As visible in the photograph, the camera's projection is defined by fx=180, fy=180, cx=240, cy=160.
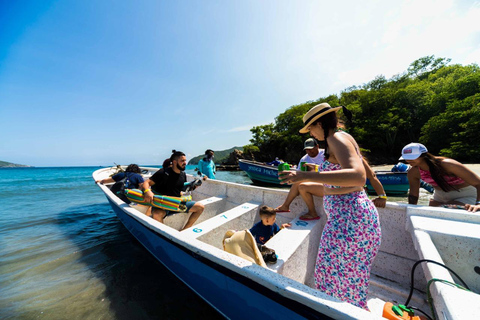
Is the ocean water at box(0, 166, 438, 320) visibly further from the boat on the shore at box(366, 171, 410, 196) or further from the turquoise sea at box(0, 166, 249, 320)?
the boat on the shore at box(366, 171, 410, 196)

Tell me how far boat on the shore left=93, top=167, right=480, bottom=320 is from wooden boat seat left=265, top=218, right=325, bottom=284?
0.01 metres

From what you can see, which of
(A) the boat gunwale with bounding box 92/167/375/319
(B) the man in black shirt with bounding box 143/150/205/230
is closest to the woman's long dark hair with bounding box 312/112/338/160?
(A) the boat gunwale with bounding box 92/167/375/319

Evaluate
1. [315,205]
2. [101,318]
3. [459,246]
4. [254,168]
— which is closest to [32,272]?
[101,318]

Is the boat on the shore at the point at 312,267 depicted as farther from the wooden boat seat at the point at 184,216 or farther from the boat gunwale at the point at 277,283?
the wooden boat seat at the point at 184,216

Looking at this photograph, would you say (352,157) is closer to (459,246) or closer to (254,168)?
(459,246)

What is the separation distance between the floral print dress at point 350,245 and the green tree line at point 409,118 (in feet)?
65.1

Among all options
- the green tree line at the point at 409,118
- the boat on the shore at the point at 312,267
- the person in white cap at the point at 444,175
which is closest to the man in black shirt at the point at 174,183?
the boat on the shore at the point at 312,267

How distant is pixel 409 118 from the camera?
29.1 metres

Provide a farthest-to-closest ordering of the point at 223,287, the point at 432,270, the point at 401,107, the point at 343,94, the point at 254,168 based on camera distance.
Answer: the point at 343,94 → the point at 401,107 → the point at 254,168 → the point at 223,287 → the point at 432,270

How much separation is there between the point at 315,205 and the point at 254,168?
10.5 metres

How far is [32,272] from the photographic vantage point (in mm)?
3650

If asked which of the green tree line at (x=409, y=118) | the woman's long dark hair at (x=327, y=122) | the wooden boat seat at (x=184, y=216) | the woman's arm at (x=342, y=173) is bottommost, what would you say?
the wooden boat seat at (x=184, y=216)

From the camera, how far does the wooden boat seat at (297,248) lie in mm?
1975

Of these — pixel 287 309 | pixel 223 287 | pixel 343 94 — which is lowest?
pixel 223 287
